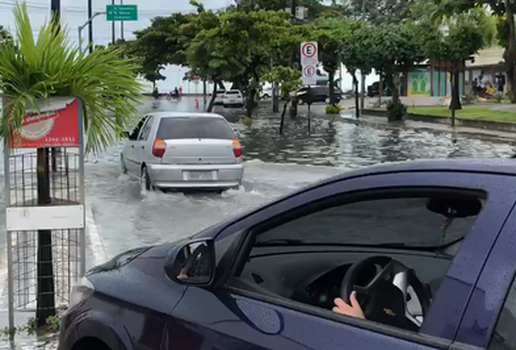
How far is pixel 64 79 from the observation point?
4859 mm

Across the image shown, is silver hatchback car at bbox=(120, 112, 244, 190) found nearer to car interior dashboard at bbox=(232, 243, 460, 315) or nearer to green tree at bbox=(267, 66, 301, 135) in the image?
car interior dashboard at bbox=(232, 243, 460, 315)

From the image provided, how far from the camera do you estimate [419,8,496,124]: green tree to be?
102ft

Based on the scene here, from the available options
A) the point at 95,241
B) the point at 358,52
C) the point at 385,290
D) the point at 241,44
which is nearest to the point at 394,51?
the point at 358,52

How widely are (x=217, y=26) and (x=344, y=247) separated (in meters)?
30.9

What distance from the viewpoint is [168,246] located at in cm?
343

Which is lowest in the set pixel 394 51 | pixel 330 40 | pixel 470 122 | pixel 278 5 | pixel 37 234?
pixel 37 234

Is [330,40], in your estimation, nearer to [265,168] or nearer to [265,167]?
[265,167]

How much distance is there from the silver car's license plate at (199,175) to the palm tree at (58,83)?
21.7ft

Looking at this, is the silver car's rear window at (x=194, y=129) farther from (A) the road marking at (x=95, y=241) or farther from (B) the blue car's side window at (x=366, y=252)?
(B) the blue car's side window at (x=366, y=252)

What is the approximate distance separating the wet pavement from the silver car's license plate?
1.11 feet

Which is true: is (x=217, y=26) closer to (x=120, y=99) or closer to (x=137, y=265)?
(x=120, y=99)

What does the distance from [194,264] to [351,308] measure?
725 mm

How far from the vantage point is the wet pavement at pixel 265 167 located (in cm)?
968

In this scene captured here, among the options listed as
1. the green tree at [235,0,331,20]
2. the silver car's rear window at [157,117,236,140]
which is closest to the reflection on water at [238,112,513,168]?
the silver car's rear window at [157,117,236,140]
